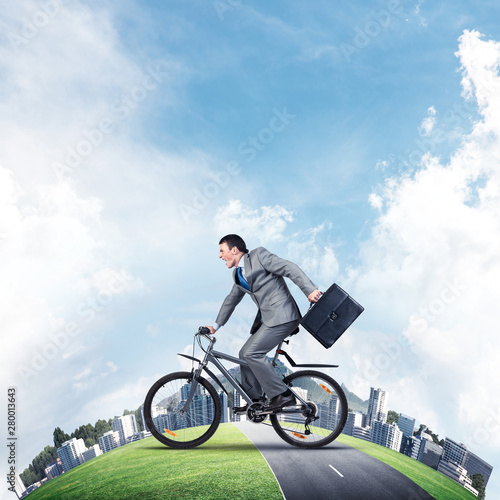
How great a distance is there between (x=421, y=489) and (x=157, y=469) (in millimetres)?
3325

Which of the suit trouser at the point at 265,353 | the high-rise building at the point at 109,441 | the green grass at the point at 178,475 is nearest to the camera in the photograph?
the green grass at the point at 178,475

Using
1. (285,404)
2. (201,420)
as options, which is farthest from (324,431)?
(201,420)

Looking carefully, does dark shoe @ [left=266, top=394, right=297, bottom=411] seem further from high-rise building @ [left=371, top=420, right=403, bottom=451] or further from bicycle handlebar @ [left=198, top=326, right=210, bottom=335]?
high-rise building @ [left=371, top=420, right=403, bottom=451]

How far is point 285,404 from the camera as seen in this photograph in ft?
21.3

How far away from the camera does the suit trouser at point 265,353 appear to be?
6.37 m

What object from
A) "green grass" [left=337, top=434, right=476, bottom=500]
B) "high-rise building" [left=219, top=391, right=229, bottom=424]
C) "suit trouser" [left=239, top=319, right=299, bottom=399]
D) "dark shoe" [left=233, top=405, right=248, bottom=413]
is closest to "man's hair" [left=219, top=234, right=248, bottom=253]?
"suit trouser" [left=239, top=319, right=299, bottom=399]

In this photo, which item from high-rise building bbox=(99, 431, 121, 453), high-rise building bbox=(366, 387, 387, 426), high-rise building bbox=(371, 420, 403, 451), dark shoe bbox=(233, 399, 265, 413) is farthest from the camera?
high-rise building bbox=(99, 431, 121, 453)

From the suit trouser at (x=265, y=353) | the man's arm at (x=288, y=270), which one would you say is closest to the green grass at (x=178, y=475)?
the suit trouser at (x=265, y=353)

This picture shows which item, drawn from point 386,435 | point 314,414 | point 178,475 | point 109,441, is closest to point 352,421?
point 386,435

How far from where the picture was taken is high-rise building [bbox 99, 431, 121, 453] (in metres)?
8.42

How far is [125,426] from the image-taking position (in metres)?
8.44

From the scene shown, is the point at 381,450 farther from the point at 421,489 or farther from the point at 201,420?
the point at 201,420

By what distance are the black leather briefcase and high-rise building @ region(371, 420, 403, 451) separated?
9.06ft

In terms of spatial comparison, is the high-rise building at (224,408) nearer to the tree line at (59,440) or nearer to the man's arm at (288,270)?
the tree line at (59,440)
